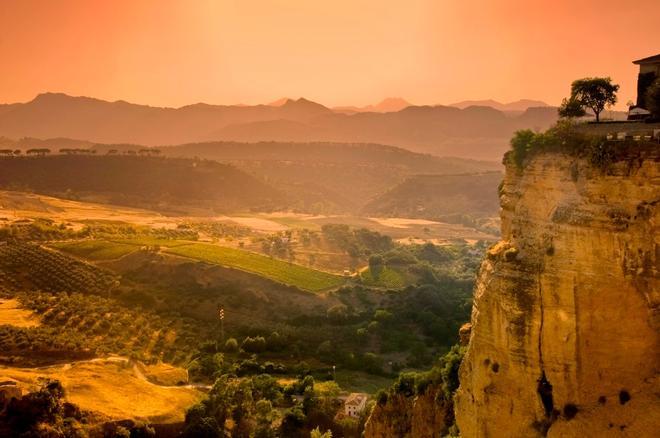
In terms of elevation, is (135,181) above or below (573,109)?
below

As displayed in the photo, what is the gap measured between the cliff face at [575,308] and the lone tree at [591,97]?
438cm

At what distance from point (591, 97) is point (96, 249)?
263ft

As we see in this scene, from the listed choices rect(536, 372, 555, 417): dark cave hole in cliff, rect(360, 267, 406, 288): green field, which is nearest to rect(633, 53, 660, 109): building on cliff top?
rect(536, 372, 555, 417): dark cave hole in cliff

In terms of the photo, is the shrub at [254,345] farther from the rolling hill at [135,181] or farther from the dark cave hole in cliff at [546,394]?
the rolling hill at [135,181]

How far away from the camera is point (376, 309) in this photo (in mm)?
86000

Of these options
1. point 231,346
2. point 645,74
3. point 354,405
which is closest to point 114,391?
point 354,405

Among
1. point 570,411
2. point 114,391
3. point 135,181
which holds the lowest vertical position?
point 114,391

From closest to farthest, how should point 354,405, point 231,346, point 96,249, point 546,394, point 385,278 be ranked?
1. point 546,394
2. point 354,405
3. point 231,346
4. point 96,249
5. point 385,278

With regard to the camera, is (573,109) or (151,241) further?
(151,241)

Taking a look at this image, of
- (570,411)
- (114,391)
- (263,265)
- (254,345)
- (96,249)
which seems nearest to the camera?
(570,411)

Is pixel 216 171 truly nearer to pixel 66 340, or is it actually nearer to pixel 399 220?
pixel 399 220

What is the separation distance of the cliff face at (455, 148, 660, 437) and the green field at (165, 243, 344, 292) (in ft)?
236

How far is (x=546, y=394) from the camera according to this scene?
20016mm

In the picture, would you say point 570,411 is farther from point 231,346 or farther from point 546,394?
point 231,346
